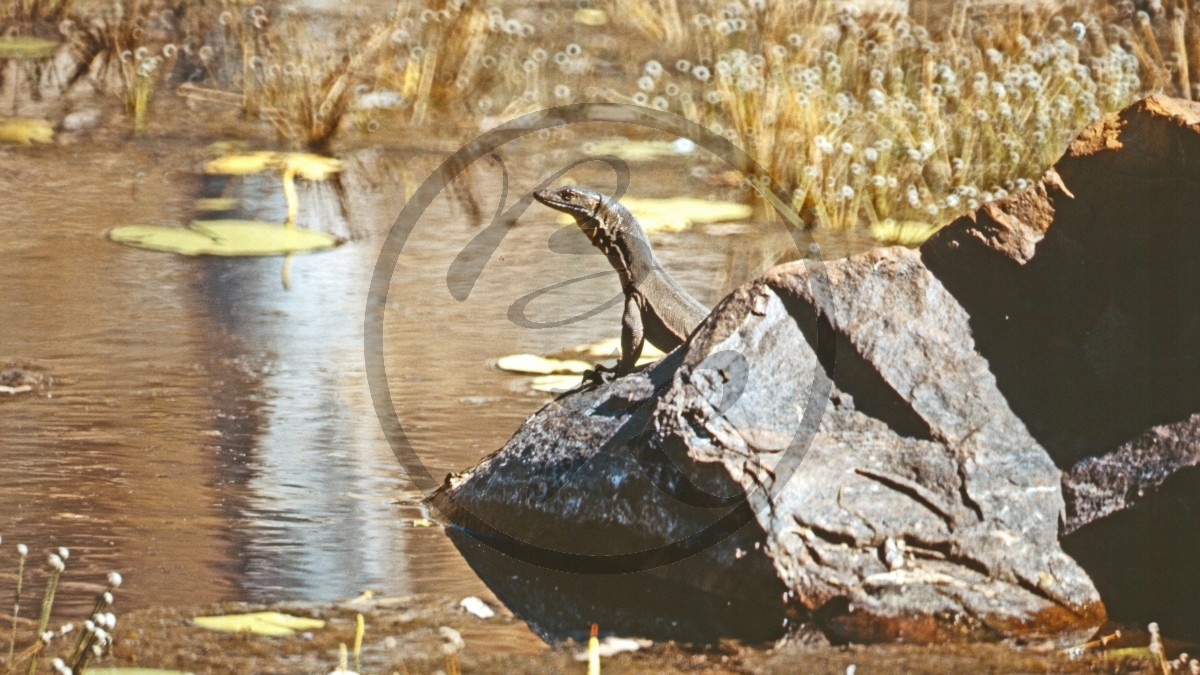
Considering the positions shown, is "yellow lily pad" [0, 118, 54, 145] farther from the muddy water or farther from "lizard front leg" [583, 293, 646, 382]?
"lizard front leg" [583, 293, 646, 382]

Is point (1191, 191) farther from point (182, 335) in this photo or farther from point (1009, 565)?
point (182, 335)

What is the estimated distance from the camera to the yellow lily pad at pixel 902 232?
818cm

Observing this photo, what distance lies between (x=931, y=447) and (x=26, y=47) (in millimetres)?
7908

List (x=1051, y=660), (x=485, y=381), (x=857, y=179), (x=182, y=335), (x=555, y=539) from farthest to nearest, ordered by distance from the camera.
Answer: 1. (x=857, y=179)
2. (x=182, y=335)
3. (x=485, y=381)
4. (x=555, y=539)
5. (x=1051, y=660)

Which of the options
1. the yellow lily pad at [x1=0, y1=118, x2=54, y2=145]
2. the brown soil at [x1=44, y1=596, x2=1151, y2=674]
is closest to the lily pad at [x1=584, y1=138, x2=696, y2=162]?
the yellow lily pad at [x1=0, y1=118, x2=54, y2=145]

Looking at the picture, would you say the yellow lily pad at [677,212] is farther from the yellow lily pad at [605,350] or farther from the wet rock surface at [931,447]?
the wet rock surface at [931,447]

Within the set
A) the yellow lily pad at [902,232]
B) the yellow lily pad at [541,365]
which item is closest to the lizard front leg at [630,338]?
the yellow lily pad at [541,365]

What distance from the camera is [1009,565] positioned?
14.2 ft

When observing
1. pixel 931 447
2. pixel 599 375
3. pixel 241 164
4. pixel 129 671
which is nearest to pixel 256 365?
pixel 599 375

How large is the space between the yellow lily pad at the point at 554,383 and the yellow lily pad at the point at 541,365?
34mm

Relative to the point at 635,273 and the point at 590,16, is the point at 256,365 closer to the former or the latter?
the point at 635,273

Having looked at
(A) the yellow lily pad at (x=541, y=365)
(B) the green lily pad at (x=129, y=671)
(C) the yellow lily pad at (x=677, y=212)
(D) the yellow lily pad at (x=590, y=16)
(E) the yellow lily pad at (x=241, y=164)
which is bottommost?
(B) the green lily pad at (x=129, y=671)

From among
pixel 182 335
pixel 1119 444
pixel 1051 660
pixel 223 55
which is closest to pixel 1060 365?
pixel 1119 444

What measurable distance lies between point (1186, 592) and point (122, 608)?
2667mm
